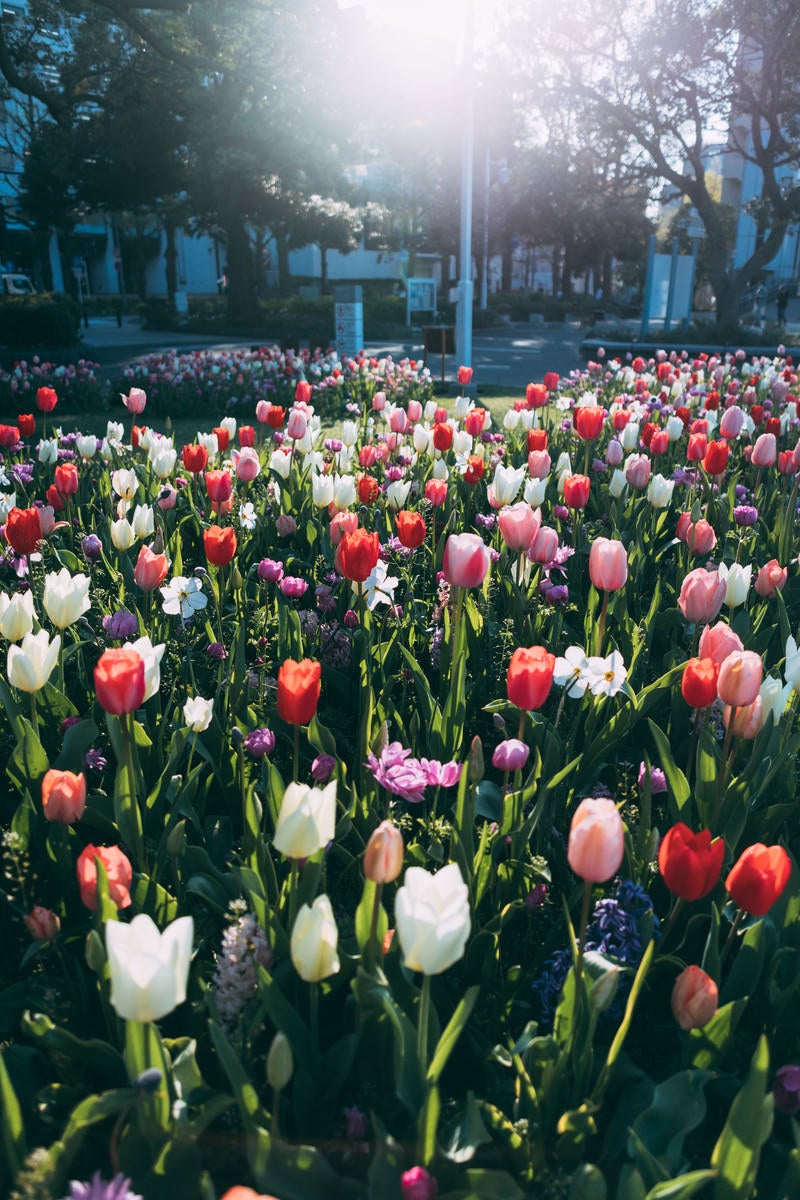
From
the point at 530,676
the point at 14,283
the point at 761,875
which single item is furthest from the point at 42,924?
the point at 14,283

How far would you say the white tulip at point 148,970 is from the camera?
43.5 inches

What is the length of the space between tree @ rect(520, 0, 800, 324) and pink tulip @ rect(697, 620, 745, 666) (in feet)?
68.7

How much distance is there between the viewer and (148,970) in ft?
3.62

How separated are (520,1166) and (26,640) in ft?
4.22

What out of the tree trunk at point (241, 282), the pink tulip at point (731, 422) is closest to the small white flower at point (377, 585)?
the pink tulip at point (731, 422)

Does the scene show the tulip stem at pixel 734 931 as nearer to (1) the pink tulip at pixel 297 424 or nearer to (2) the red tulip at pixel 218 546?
(2) the red tulip at pixel 218 546

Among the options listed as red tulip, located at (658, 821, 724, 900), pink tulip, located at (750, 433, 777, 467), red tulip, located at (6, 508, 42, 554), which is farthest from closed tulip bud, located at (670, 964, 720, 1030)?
pink tulip, located at (750, 433, 777, 467)

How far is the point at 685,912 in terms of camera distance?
1.84m

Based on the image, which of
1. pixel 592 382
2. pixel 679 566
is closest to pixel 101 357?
pixel 592 382

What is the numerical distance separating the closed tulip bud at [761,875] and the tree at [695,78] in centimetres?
2160

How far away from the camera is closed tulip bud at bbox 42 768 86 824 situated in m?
1.61

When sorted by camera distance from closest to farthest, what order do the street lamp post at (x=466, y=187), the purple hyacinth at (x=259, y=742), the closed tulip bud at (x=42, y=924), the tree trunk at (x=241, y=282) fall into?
the closed tulip bud at (x=42, y=924) → the purple hyacinth at (x=259, y=742) → the street lamp post at (x=466, y=187) → the tree trunk at (x=241, y=282)

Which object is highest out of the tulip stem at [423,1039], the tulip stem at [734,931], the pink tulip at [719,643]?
the pink tulip at [719,643]

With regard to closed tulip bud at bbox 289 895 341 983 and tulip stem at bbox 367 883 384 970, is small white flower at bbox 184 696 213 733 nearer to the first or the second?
tulip stem at bbox 367 883 384 970
